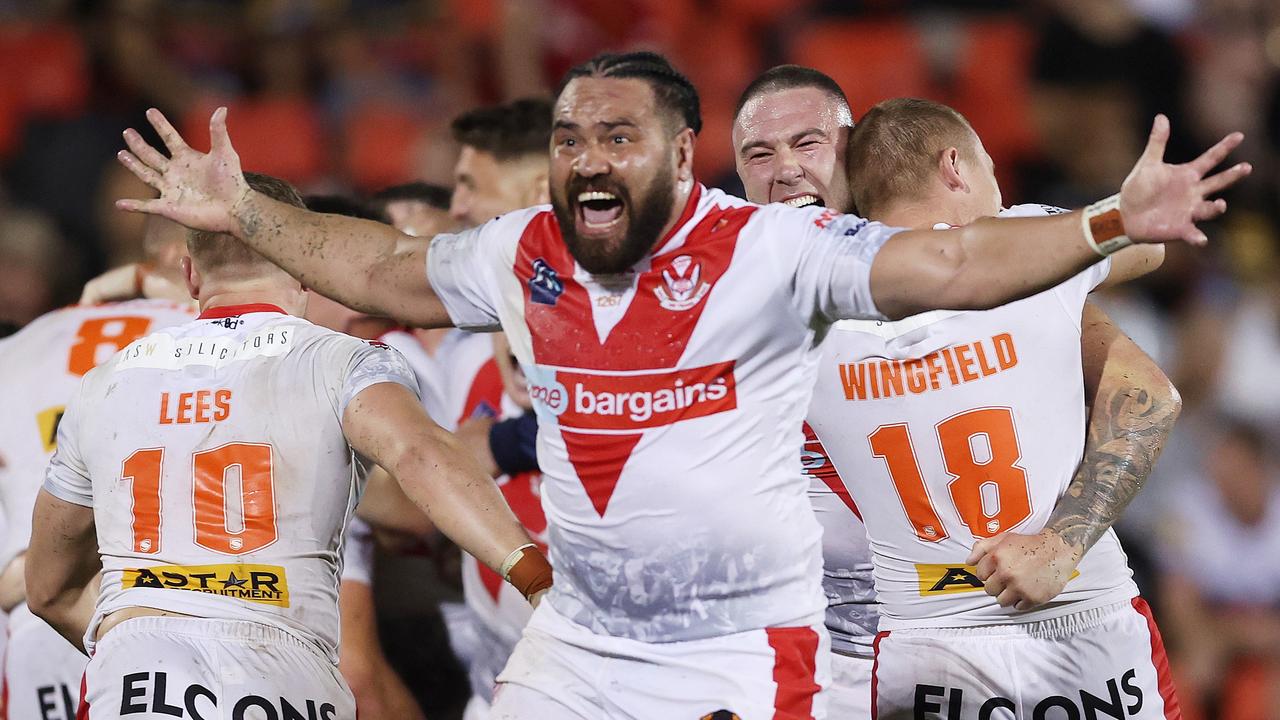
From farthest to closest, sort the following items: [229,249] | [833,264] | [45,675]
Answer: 1. [45,675]
2. [229,249]
3. [833,264]

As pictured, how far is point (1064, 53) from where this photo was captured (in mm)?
10484

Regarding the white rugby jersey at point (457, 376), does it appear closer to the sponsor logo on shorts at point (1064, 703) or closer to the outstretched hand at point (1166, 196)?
the sponsor logo on shorts at point (1064, 703)

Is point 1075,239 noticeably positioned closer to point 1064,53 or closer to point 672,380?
point 672,380

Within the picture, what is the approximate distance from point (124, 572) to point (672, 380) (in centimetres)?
175

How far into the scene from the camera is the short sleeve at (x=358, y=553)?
6156 millimetres

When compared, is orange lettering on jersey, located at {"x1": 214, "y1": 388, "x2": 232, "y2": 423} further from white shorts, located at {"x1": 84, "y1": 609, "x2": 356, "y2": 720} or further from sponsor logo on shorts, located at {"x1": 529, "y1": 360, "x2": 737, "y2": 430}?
sponsor logo on shorts, located at {"x1": 529, "y1": 360, "x2": 737, "y2": 430}

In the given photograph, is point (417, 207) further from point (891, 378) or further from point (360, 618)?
point (891, 378)

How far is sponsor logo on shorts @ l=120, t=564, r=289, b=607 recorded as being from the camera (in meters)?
4.20

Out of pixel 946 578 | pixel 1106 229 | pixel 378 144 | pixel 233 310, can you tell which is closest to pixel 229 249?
pixel 233 310

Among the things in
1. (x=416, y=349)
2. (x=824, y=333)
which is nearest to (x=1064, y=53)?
(x=416, y=349)

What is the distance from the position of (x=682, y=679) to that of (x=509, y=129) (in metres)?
4.25

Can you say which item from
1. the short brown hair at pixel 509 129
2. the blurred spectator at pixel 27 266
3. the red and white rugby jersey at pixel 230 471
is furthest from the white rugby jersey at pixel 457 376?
the blurred spectator at pixel 27 266

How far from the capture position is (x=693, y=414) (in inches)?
144

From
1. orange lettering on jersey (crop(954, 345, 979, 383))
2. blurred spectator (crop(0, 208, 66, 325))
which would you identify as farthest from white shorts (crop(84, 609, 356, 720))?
blurred spectator (crop(0, 208, 66, 325))
